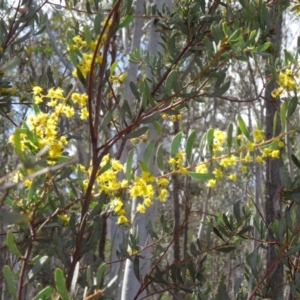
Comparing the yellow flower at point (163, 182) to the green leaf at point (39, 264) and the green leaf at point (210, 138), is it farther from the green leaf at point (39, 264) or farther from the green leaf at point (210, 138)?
the green leaf at point (39, 264)

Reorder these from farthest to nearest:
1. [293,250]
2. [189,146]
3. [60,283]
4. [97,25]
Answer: [293,250], [189,146], [97,25], [60,283]

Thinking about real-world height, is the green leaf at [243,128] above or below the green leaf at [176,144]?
above

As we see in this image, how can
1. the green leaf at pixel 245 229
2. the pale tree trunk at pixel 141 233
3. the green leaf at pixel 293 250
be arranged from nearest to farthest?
the green leaf at pixel 293 250 → the green leaf at pixel 245 229 → the pale tree trunk at pixel 141 233

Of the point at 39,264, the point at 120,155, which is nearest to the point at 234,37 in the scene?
the point at 120,155

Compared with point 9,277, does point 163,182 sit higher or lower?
higher

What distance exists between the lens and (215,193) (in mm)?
11453

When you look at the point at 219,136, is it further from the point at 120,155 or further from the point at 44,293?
the point at 44,293

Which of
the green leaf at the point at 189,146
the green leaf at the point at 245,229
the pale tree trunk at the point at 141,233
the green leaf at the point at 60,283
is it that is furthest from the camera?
the pale tree trunk at the point at 141,233

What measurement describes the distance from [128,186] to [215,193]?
33.2 feet

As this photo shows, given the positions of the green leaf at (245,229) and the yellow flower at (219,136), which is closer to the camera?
the yellow flower at (219,136)

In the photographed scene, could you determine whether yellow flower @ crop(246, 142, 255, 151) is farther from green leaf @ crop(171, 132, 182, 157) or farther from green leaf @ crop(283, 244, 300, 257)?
green leaf @ crop(283, 244, 300, 257)

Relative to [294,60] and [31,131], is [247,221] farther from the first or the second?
[31,131]

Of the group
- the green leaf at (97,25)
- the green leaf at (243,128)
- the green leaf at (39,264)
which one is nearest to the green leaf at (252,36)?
the green leaf at (243,128)

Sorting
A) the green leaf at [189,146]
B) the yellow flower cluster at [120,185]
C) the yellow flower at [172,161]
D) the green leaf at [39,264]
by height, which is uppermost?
the green leaf at [189,146]
